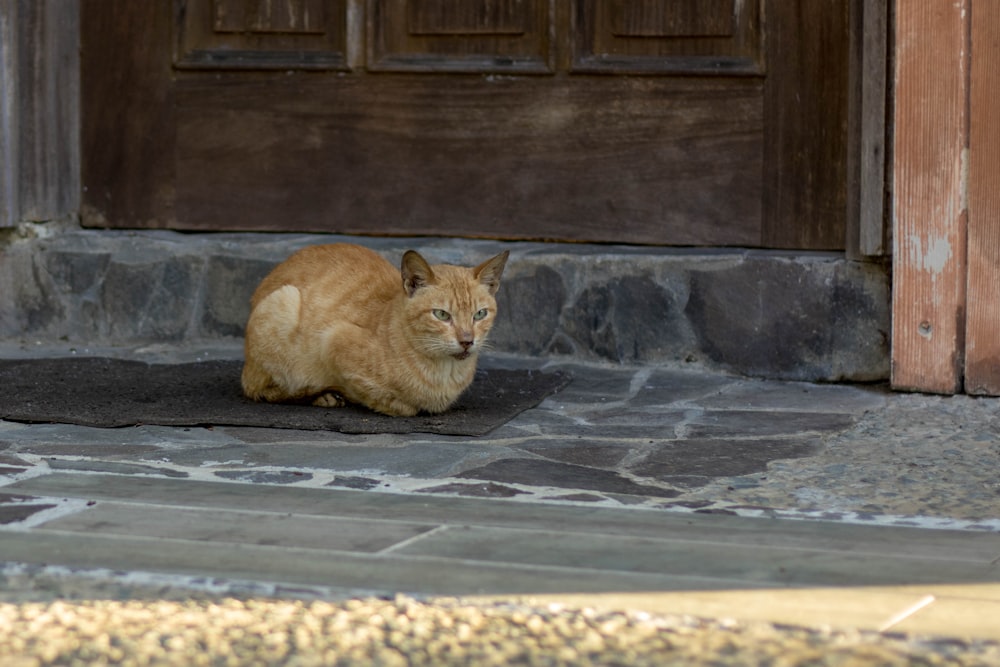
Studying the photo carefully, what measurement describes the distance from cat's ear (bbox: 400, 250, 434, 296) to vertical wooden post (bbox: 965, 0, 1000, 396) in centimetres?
201

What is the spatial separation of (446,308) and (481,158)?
147 centimetres

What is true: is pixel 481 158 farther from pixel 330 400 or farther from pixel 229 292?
pixel 330 400

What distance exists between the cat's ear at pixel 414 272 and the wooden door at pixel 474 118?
1.32 metres

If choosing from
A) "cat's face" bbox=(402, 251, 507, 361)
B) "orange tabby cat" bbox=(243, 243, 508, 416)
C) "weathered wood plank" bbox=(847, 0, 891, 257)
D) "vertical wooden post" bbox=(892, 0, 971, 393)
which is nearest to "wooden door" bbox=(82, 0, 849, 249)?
"weathered wood plank" bbox=(847, 0, 891, 257)

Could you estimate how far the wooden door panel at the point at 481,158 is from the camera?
593 cm

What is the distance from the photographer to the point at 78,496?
149 inches

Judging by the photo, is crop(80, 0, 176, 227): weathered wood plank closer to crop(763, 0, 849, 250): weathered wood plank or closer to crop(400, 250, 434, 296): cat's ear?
crop(400, 250, 434, 296): cat's ear

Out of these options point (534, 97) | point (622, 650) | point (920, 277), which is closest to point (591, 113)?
point (534, 97)

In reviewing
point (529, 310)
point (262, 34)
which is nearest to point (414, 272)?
point (529, 310)

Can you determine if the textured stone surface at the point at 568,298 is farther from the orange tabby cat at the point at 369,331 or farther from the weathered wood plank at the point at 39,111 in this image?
the orange tabby cat at the point at 369,331

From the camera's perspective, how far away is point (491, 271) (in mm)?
5035

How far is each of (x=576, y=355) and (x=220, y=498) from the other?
8.24 ft

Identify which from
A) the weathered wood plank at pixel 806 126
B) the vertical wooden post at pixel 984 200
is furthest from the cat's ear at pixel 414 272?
the vertical wooden post at pixel 984 200

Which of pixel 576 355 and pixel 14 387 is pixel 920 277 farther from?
pixel 14 387
